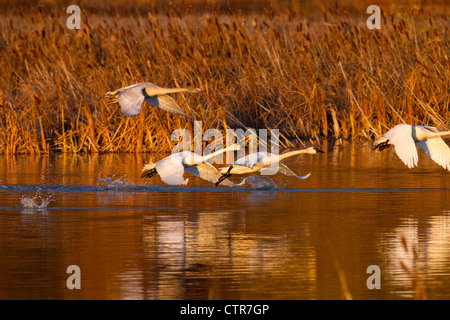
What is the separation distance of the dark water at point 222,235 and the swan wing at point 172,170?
294 millimetres

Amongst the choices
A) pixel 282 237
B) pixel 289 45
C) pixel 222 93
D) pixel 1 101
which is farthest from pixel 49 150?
pixel 282 237

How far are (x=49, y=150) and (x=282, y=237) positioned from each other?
9477 mm

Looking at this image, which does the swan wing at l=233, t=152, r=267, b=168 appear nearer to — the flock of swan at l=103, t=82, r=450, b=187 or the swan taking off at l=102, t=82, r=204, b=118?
the flock of swan at l=103, t=82, r=450, b=187

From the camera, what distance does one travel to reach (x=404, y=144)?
12.3 m

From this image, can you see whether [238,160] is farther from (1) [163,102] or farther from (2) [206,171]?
(1) [163,102]

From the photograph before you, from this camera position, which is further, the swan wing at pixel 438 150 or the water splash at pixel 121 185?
the water splash at pixel 121 185

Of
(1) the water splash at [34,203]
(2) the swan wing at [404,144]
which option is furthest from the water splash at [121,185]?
(2) the swan wing at [404,144]

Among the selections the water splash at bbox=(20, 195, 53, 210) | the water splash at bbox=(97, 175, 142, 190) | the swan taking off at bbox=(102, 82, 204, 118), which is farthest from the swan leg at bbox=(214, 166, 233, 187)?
the water splash at bbox=(20, 195, 53, 210)

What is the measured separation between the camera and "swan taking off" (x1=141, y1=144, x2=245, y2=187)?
1203cm

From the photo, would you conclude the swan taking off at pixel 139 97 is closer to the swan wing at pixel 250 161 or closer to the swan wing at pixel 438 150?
the swan wing at pixel 250 161

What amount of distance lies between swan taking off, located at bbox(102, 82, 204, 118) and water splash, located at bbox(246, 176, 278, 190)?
1.24 meters

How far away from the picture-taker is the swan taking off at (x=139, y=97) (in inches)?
487

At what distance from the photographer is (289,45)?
20641 mm

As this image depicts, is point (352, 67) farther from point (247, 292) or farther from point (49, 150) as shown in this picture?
point (247, 292)
